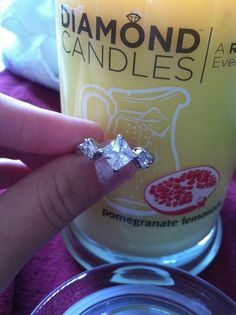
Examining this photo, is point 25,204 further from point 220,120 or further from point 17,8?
point 17,8

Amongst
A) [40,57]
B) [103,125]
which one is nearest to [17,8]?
[40,57]

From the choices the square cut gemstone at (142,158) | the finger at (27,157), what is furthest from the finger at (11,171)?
the square cut gemstone at (142,158)

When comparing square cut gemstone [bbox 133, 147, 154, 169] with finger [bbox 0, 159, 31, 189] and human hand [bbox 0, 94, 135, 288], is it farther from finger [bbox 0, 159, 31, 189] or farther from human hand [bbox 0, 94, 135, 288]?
finger [bbox 0, 159, 31, 189]

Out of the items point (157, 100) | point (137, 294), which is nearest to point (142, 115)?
point (157, 100)

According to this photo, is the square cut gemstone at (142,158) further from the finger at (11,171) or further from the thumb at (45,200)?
the finger at (11,171)

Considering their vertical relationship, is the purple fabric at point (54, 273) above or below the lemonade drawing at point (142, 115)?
below

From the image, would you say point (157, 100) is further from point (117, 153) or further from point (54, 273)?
point (54, 273)

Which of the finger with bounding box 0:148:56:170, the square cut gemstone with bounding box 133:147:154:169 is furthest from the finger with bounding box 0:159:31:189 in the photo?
the square cut gemstone with bounding box 133:147:154:169
